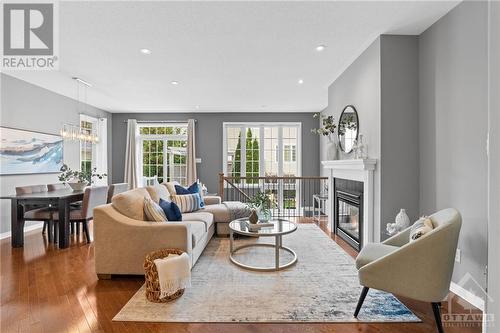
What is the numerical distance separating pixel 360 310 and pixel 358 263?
37 cm

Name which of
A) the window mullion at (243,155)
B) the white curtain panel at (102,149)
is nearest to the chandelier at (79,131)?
the white curtain panel at (102,149)

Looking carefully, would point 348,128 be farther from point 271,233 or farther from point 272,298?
point 272,298

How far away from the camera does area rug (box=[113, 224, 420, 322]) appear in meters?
2.09

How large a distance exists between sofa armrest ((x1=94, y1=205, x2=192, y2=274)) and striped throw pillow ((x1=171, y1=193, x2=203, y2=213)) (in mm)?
1371

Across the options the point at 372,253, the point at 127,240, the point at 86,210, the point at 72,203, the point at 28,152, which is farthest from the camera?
the point at 28,152

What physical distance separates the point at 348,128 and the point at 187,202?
2762 mm

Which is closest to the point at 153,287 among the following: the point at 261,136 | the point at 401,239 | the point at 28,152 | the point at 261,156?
the point at 401,239

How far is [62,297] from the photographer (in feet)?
7.89

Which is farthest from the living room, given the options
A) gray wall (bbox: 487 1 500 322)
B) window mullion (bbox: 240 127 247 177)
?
window mullion (bbox: 240 127 247 177)

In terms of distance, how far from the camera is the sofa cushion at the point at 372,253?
2192mm

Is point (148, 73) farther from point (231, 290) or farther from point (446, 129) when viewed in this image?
point (446, 129)

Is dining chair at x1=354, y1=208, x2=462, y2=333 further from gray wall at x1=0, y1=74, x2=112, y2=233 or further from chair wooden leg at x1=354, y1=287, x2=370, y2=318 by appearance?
gray wall at x1=0, y1=74, x2=112, y2=233

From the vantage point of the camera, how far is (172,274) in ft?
7.57

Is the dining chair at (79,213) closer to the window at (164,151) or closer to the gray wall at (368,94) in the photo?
the window at (164,151)
